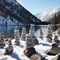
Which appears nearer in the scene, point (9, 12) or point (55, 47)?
point (55, 47)

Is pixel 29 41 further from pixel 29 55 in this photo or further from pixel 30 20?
pixel 30 20

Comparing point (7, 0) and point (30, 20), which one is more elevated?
point (7, 0)

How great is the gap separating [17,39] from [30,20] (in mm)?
56123

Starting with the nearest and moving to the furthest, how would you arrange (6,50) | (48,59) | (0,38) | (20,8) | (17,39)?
(48,59)
(6,50)
(0,38)
(17,39)
(20,8)

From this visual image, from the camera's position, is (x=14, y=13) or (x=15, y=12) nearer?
(x=14, y=13)

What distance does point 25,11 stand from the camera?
2847 inches

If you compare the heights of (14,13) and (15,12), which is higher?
(15,12)

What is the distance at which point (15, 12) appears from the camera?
72562mm

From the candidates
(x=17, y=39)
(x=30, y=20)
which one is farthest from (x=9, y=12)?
(x=17, y=39)

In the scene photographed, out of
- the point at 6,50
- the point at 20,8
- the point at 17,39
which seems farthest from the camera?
the point at 20,8

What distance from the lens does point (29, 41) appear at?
1014 cm

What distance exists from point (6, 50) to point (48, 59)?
2.06m

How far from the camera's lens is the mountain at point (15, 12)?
2724 inches

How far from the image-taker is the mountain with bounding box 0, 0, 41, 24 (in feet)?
227
